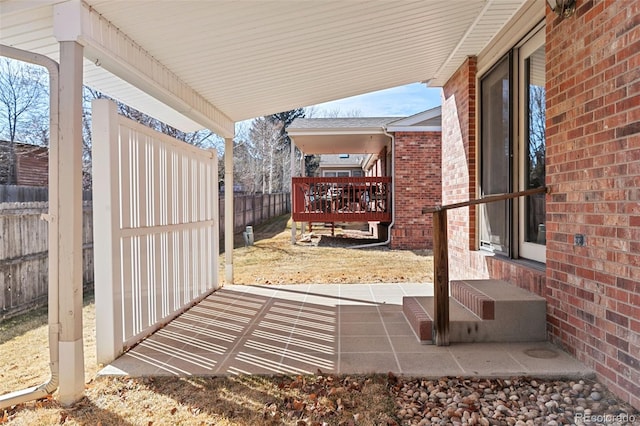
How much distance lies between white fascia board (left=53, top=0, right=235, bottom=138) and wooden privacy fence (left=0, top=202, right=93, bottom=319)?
2225mm

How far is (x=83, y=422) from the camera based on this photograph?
2627 millimetres

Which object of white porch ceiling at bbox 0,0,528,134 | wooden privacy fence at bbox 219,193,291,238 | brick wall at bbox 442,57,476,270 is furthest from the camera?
wooden privacy fence at bbox 219,193,291,238

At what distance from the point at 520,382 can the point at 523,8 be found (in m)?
3.43

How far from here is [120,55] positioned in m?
3.42

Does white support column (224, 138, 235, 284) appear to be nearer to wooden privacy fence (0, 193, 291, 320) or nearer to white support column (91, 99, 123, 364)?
wooden privacy fence (0, 193, 291, 320)

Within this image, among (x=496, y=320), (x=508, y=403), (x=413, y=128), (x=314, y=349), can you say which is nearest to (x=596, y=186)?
(x=496, y=320)

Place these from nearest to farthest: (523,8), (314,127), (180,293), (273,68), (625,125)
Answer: (625,125) < (523,8) < (273,68) < (180,293) < (314,127)

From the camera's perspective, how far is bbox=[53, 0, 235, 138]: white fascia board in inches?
113

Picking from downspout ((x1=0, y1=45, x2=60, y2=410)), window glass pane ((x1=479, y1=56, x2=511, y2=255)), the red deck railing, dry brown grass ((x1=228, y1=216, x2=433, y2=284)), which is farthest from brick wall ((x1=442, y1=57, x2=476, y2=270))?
the red deck railing

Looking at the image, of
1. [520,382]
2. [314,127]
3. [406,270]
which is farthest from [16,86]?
[520,382]

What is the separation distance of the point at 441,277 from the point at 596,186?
52.2 inches

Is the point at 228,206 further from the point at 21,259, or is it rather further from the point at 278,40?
the point at 278,40

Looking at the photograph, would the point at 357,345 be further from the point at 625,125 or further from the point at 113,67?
the point at 113,67

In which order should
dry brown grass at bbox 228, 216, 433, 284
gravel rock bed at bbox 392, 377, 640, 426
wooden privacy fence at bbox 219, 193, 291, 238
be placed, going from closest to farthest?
gravel rock bed at bbox 392, 377, 640, 426 → dry brown grass at bbox 228, 216, 433, 284 → wooden privacy fence at bbox 219, 193, 291, 238
